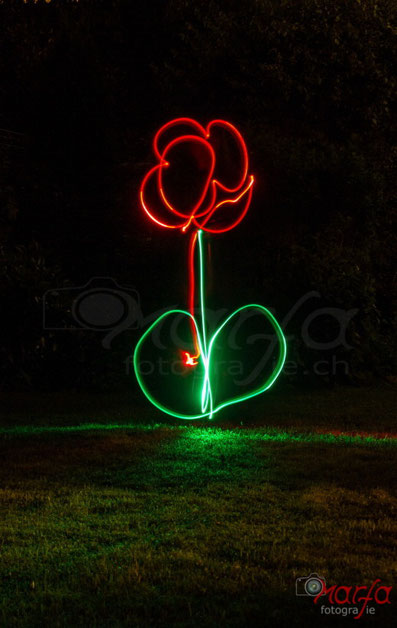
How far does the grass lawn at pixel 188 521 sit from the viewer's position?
4836 mm

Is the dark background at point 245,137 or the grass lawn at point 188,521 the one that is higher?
the dark background at point 245,137

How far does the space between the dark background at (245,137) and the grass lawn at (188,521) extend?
476 centimetres

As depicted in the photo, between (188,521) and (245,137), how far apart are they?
36.2 ft

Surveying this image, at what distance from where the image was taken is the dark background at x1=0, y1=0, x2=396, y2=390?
15367 millimetres

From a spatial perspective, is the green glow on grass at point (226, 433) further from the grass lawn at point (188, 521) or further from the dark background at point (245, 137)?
the dark background at point (245, 137)

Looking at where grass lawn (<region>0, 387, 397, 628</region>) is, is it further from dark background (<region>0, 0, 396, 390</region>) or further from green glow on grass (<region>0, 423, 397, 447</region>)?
dark background (<region>0, 0, 396, 390</region>)

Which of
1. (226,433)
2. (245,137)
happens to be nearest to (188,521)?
(226,433)

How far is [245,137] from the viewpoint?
53.3 ft

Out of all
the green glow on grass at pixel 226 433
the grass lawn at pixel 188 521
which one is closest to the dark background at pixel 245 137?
the green glow on grass at pixel 226 433

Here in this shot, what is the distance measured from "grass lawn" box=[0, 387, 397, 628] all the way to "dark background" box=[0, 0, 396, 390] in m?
4.76

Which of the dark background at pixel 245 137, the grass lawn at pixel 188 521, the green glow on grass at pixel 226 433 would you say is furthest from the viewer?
the dark background at pixel 245 137

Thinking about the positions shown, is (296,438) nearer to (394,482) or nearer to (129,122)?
(394,482)

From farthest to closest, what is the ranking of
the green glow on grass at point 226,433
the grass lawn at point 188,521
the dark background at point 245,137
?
the dark background at point 245,137
the green glow on grass at point 226,433
the grass lawn at point 188,521

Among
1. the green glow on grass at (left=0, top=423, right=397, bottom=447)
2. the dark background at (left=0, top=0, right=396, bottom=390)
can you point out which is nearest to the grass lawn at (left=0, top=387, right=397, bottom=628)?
the green glow on grass at (left=0, top=423, right=397, bottom=447)
